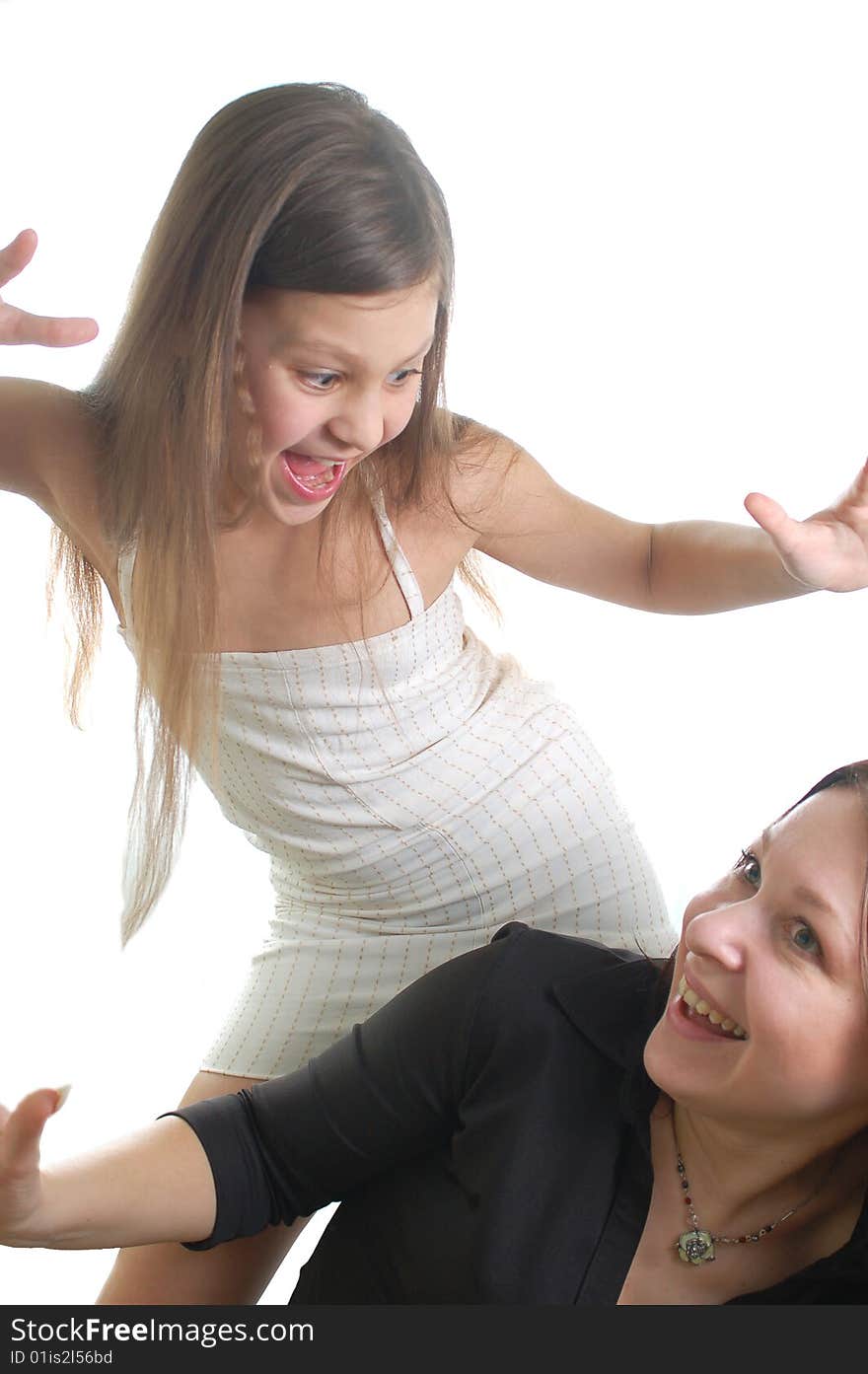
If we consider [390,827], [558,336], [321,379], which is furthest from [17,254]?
[558,336]

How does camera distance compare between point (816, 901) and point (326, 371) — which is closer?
point (816, 901)

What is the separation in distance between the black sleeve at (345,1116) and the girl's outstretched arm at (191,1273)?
0.42 feet

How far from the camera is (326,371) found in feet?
4.26

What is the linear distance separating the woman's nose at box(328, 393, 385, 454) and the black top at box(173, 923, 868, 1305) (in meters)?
0.47

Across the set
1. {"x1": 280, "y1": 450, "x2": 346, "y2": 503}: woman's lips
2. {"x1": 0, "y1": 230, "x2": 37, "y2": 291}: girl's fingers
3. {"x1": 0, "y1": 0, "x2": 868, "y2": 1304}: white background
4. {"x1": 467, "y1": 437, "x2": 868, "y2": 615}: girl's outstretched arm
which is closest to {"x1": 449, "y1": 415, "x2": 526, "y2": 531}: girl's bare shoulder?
{"x1": 467, "y1": 437, "x2": 868, "y2": 615}: girl's outstretched arm

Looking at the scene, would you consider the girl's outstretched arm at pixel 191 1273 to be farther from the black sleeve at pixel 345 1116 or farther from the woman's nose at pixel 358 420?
the woman's nose at pixel 358 420

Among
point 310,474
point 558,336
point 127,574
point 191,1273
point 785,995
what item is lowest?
point 191,1273

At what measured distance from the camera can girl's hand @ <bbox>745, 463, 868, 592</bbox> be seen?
1.39m

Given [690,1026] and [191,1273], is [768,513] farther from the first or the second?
[191,1273]

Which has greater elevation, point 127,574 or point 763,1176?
point 127,574

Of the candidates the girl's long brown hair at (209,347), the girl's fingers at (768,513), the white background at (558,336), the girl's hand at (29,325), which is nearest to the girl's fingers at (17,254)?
the girl's hand at (29,325)

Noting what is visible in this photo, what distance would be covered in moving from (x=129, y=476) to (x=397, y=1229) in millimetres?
733

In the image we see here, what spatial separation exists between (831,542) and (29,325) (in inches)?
30.8

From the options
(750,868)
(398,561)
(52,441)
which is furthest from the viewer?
(398,561)
